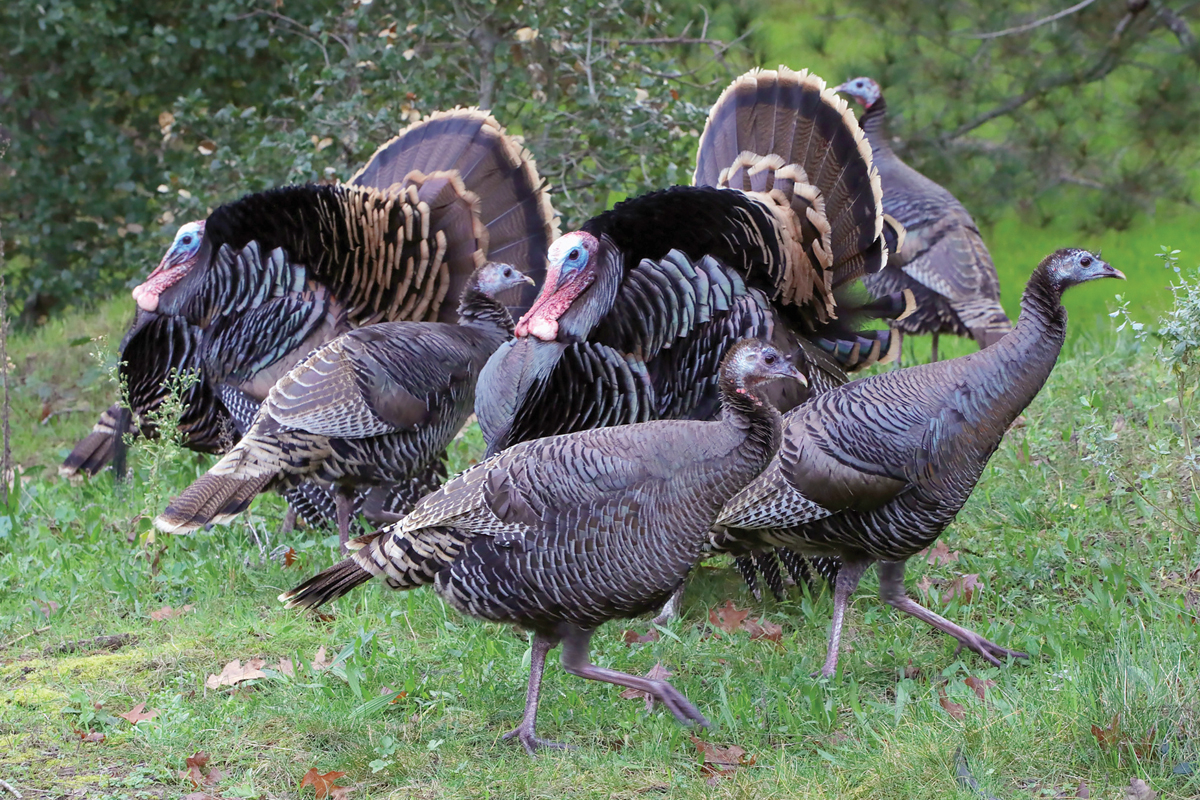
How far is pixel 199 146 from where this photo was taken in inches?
289

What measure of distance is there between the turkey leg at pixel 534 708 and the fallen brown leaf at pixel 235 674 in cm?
92

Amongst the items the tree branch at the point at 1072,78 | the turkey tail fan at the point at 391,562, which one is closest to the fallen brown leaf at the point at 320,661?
the turkey tail fan at the point at 391,562

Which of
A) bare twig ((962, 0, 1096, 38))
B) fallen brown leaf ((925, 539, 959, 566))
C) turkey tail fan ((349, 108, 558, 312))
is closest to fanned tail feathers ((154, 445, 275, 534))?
turkey tail fan ((349, 108, 558, 312))

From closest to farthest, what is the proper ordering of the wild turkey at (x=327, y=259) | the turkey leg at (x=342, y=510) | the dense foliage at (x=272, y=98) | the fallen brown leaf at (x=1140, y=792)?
the fallen brown leaf at (x=1140, y=792), the turkey leg at (x=342, y=510), the wild turkey at (x=327, y=259), the dense foliage at (x=272, y=98)

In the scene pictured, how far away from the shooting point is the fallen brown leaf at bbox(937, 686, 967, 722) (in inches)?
132

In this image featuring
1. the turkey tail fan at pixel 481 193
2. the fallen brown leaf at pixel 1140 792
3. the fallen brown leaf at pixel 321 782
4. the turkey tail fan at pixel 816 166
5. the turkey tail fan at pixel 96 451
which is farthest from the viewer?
the turkey tail fan at pixel 96 451

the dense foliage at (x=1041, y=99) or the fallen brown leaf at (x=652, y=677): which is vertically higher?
the dense foliage at (x=1041, y=99)

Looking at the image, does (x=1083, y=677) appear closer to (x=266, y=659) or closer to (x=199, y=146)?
(x=266, y=659)

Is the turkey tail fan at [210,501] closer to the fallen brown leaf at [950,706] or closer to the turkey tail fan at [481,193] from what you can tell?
the turkey tail fan at [481,193]

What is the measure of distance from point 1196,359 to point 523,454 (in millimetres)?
1962

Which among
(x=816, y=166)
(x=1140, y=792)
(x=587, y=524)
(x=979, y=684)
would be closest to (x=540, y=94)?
(x=816, y=166)

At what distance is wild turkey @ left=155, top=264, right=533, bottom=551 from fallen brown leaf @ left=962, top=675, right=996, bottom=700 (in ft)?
7.35

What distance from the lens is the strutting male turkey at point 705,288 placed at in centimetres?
427

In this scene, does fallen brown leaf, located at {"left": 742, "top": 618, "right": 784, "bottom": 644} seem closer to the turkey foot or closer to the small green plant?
the turkey foot
